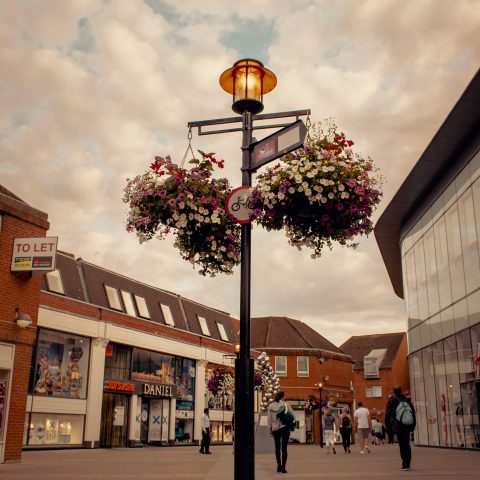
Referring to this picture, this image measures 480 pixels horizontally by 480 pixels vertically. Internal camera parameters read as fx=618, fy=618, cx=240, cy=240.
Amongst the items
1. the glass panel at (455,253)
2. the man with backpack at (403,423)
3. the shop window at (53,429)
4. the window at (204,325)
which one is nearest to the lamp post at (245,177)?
the man with backpack at (403,423)

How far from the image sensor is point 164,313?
35.2m

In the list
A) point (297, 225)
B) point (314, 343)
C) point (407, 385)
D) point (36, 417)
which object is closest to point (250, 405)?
point (297, 225)

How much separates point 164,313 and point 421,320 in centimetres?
1451

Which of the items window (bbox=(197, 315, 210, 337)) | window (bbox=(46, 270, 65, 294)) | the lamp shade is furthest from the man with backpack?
window (bbox=(197, 315, 210, 337))

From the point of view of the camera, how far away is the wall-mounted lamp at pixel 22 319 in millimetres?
15227

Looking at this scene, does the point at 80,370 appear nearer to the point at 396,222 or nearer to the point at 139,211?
the point at 396,222

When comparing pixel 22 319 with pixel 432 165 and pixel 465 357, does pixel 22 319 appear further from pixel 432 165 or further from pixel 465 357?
pixel 432 165

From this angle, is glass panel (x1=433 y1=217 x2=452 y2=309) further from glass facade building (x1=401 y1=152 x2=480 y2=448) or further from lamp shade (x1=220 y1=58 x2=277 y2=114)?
lamp shade (x1=220 y1=58 x2=277 y2=114)

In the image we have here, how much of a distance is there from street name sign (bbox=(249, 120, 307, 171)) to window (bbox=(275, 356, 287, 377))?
1862 inches

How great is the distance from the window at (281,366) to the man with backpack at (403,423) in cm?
3868

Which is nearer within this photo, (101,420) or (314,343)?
(101,420)

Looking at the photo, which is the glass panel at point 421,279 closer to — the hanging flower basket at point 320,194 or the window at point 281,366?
the hanging flower basket at point 320,194

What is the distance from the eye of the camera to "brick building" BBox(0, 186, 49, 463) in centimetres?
1498

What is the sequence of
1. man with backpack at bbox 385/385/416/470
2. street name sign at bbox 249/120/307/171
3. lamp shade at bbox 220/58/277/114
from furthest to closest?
man with backpack at bbox 385/385/416/470 → lamp shade at bbox 220/58/277/114 → street name sign at bbox 249/120/307/171
